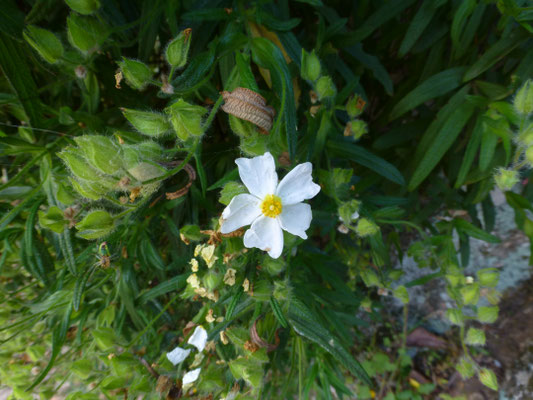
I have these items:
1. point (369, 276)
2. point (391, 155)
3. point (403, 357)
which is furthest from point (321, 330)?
point (403, 357)

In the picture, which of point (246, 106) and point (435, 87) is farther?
point (435, 87)

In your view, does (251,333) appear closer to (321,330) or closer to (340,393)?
(321,330)

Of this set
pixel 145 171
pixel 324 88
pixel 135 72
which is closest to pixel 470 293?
pixel 324 88

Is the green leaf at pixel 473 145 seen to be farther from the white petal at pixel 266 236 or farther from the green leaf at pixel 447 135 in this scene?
the white petal at pixel 266 236

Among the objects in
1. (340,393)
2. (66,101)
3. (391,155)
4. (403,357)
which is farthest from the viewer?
(403,357)

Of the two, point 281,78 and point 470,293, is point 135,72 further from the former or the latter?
point 470,293

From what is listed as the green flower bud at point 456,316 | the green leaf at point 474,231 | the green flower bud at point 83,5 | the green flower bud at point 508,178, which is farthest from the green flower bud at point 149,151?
the green leaf at point 474,231
